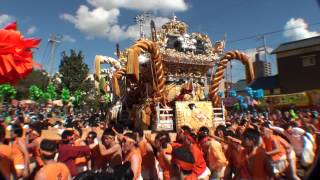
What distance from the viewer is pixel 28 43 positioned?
5.94 ft

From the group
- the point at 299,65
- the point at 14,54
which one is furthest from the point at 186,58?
the point at 14,54

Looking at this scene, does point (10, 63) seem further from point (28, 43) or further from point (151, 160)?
point (151, 160)

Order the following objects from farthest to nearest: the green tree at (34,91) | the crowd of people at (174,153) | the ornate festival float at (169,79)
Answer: the ornate festival float at (169,79), the crowd of people at (174,153), the green tree at (34,91)

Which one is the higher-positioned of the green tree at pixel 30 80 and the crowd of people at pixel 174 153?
the green tree at pixel 30 80

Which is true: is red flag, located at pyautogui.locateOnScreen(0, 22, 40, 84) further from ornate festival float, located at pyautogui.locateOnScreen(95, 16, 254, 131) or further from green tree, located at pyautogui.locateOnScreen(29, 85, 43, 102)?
ornate festival float, located at pyautogui.locateOnScreen(95, 16, 254, 131)

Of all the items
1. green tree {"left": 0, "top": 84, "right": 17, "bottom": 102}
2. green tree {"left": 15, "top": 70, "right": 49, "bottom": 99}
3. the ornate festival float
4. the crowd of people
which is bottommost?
the crowd of people

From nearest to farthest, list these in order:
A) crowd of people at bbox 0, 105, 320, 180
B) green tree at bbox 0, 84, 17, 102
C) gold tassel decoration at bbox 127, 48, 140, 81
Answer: green tree at bbox 0, 84, 17, 102, crowd of people at bbox 0, 105, 320, 180, gold tassel decoration at bbox 127, 48, 140, 81

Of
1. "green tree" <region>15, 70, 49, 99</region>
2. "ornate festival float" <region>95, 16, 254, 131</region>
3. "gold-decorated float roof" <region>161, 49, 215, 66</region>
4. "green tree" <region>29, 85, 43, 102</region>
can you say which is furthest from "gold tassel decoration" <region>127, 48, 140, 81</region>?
"green tree" <region>15, 70, 49, 99</region>

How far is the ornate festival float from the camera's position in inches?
458

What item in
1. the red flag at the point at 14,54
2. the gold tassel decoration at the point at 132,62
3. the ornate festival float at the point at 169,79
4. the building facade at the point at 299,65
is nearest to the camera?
the red flag at the point at 14,54

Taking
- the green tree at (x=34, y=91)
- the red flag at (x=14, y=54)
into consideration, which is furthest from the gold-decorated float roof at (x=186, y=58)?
the red flag at (x=14, y=54)

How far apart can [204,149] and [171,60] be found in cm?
750

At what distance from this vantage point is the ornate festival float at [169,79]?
458 inches

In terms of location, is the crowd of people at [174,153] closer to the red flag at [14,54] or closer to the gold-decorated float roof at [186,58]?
the red flag at [14,54]
